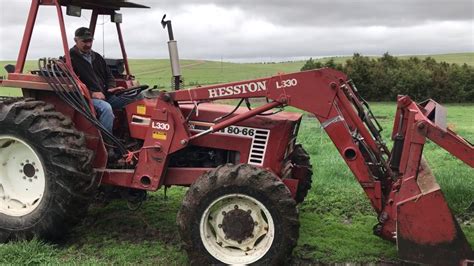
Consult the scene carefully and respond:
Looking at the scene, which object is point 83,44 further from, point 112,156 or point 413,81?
point 413,81

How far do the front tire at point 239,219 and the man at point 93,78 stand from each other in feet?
4.84

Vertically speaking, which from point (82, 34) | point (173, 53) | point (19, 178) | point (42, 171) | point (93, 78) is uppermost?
point (82, 34)

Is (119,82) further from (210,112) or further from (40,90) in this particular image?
(210,112)

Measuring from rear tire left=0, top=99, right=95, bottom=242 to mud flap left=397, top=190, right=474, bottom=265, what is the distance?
312 cm

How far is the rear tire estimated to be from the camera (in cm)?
551

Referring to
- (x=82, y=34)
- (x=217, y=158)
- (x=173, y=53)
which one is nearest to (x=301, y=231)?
(x=217, y=158)

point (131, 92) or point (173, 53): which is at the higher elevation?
point (173, 53)

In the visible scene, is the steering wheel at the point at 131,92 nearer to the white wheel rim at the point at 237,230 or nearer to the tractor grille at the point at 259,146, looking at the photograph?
the tractor grille at the point at 259,146

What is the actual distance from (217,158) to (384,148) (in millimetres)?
1783

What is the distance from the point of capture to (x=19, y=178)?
594 centimetres

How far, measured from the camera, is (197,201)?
504 centimetres

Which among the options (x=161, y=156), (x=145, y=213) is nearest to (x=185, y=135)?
(x=161, y=156)

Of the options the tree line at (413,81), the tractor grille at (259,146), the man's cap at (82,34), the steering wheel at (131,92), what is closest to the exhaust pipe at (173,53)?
the steering wheel at (131,92)

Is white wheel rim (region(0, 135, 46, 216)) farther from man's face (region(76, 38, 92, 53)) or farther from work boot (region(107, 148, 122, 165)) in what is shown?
man's face (region(76, 38, 92, 53))
